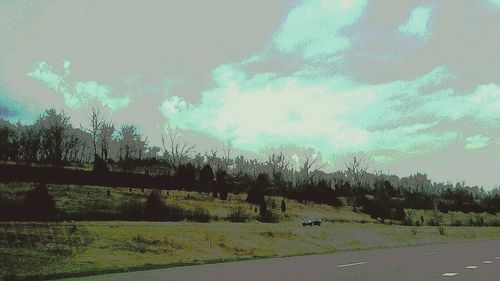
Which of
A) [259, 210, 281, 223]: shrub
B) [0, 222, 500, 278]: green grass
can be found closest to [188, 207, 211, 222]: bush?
[259, 210, 281, 223]: shrub

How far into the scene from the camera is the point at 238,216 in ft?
231

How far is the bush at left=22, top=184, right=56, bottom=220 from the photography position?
139ft

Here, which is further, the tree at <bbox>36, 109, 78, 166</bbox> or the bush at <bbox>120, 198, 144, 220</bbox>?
the tree at <bbox>36, 109, 78, 166</bbox>

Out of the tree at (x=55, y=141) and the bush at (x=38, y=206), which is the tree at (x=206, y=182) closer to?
the tree at (x=55, y=141)

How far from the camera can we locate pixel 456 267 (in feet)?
66.3

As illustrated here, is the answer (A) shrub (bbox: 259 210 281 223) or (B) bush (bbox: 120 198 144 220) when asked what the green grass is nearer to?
(B) bush (bbox: 120 198 144 220)

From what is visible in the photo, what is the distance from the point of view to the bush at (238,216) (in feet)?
225

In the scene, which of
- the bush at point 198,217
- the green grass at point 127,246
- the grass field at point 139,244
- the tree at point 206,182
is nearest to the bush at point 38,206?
the grass field at point 139,244

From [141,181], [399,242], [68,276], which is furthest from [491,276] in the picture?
[141,181]

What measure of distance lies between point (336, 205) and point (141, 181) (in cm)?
4359

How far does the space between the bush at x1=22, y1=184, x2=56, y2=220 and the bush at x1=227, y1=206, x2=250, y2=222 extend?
27636mm

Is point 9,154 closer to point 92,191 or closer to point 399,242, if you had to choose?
point 92,191

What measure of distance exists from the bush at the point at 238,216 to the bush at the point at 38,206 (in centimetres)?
2764

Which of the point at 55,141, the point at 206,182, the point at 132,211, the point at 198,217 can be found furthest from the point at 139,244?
the point at 55,141
